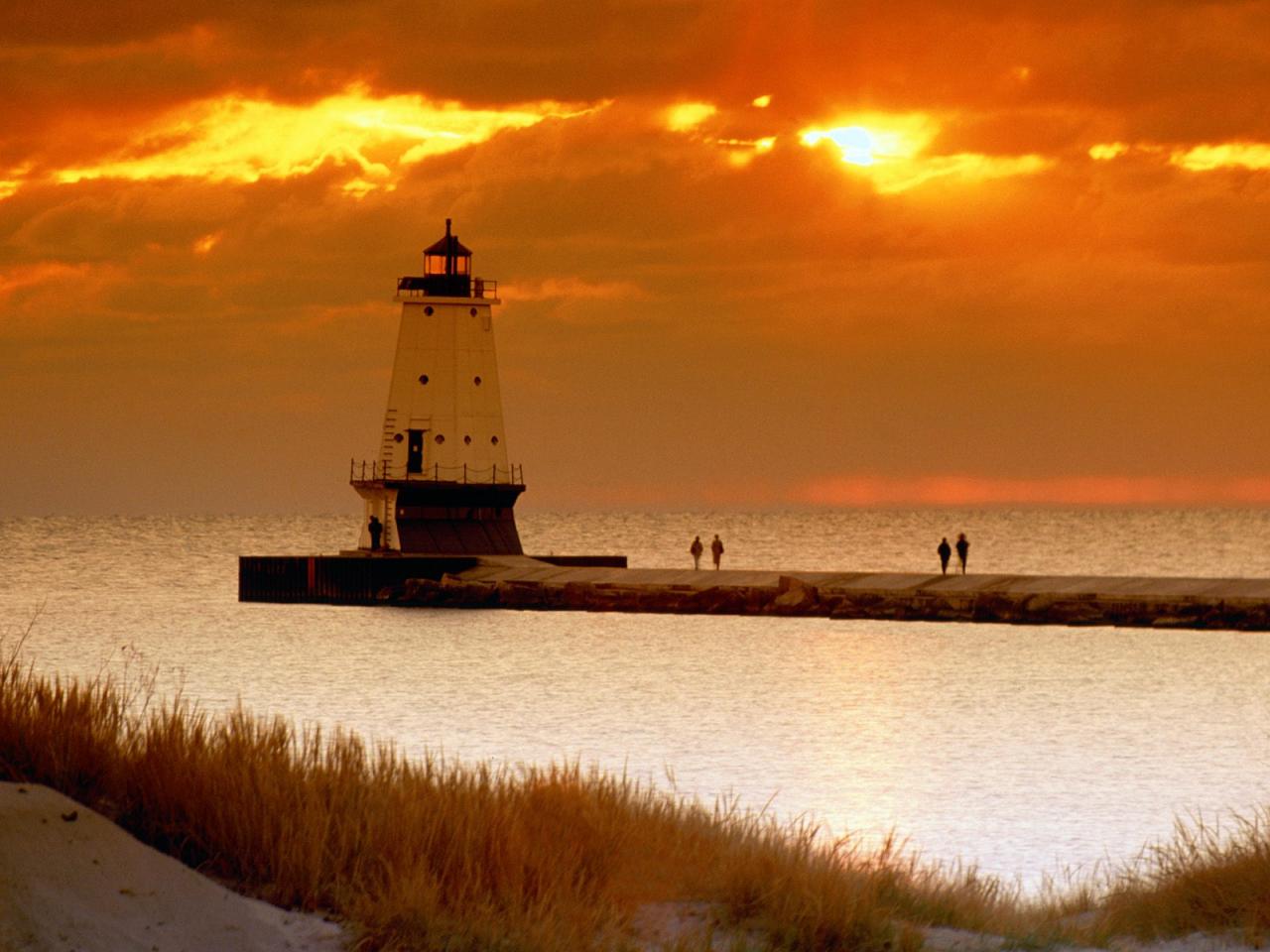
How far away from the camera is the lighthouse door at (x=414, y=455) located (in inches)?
2009

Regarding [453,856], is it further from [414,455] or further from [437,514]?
[437,514]

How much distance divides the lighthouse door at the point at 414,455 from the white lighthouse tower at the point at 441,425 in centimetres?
3

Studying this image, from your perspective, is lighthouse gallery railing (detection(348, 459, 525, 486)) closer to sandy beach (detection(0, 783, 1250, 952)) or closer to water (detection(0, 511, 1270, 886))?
water (detection(0, 511, 1270, 886))

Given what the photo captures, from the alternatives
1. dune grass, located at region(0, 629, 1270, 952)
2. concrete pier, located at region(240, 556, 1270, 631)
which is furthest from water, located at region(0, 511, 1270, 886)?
dune grass, located at region(0, 629, 1270, 952)

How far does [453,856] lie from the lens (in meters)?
9.34

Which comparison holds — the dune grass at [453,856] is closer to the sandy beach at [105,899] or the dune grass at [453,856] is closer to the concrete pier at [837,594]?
the sandy beach at [105,899]

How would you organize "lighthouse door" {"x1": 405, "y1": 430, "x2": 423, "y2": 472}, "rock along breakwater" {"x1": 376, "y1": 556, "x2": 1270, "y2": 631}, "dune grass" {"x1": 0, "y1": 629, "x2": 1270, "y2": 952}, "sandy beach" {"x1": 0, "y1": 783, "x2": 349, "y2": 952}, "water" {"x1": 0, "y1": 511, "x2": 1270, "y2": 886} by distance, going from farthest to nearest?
"lighthouse door" {"x1": 405, "y1": 430, "x2": 423, "y2": 472} < "rock along breakwater" {"x1": 376, "y1": 556, "x2": 1270, "y2": 631} < "water" {"x1": 0, "y1": 511, "x2": 1270, "y2": 886} < "dune grass" {"x1": 0, "y1": 629, "x2": 1270, "y2": 952} < "sandy beach" {"x1": 0, "y1": 783, "x2": 349, "y2": 952}

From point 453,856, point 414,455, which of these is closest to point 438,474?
point 414,455

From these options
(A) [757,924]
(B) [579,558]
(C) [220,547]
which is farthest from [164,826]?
(C) [220,547]

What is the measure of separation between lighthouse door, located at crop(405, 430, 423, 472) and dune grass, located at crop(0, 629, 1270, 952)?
40555mm

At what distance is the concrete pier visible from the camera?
42500 millimetres

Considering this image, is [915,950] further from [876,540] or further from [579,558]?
[876,540]

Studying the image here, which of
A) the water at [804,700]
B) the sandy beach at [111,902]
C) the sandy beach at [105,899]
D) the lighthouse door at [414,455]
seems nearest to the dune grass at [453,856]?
the sandy beach at [111,902]

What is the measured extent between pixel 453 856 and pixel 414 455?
1657 inches
